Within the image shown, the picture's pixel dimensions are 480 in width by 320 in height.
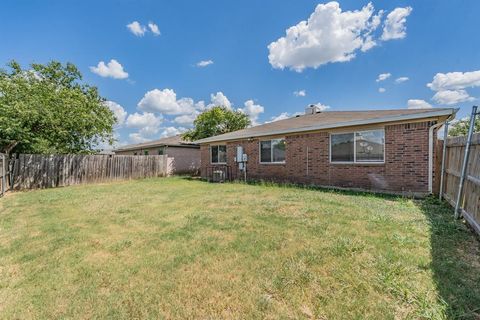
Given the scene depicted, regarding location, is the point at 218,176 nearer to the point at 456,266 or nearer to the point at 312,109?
the point at 312,109

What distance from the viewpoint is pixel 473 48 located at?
10047 mm

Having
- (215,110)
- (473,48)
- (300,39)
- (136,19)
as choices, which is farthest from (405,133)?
(215,110)

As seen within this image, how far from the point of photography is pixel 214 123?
74.2 feet

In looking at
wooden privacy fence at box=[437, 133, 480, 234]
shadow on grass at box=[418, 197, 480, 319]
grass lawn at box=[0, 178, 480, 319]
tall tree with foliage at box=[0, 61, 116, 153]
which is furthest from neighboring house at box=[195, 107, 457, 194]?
tall tree with foliage at box=[0, 61, 116, 153]

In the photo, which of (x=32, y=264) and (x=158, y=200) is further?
(x=158, y=200)

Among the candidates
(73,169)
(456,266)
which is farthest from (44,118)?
(456,266)

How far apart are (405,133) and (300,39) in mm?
7588

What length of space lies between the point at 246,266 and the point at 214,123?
20383mm

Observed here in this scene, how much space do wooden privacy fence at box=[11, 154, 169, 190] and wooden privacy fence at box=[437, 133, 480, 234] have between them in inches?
602

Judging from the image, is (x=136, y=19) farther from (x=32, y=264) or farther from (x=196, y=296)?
(x=196, y=296)

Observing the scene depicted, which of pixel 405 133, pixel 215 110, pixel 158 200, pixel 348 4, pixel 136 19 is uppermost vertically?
pixel 136 19

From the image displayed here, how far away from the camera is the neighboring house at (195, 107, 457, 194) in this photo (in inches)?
286

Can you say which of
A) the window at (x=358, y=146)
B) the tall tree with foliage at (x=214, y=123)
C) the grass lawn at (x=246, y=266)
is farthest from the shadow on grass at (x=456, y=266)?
the tall tree with foliage at (x=214, y=123)

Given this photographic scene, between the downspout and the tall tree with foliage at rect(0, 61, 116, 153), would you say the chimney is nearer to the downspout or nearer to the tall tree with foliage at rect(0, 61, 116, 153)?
the downspout
